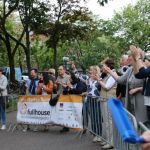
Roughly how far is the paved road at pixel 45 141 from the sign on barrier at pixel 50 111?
34cm

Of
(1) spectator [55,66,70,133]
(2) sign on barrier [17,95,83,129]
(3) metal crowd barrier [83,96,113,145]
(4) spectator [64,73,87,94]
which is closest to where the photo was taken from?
(3) metal crowd barrier [83,96,113,145]

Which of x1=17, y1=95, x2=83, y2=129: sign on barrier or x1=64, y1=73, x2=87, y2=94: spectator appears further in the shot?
x1=64, y1=73, x2=87, y2=94: spectator

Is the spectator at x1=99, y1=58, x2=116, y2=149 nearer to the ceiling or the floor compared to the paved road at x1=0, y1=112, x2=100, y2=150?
nearer to the ceiling

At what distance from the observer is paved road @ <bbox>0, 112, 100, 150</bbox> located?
36.2 ft

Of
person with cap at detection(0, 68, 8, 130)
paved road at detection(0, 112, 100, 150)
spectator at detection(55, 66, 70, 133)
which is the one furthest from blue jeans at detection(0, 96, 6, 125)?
spectator at detection(55, 66, 70, 133)

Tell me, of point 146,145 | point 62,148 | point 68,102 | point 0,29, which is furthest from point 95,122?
point 0,29

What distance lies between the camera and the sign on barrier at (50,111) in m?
13.1

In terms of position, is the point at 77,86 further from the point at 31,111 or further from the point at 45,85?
the point at 31,111

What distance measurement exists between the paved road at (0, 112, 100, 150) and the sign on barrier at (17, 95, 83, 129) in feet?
1.13

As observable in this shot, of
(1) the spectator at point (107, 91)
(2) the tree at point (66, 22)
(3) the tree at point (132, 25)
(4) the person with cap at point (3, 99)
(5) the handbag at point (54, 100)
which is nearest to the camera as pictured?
(1) the spectator at point (107, 91)

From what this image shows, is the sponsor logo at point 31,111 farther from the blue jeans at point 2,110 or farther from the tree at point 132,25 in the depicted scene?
the tree at point 132,25

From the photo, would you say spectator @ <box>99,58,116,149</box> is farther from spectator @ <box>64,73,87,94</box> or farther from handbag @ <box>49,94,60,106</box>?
handbag @ <box>49,94,60,106</box>

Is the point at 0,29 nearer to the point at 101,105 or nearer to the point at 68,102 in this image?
the point at 68,102

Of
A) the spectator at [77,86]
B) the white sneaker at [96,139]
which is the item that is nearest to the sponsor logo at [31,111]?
the spectator at [77,86]
